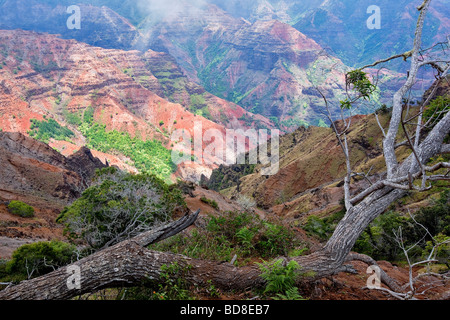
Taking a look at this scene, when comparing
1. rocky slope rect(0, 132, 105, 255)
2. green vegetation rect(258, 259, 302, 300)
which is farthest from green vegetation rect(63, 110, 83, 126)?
green vegetation rect(258, 259, 302, 300)

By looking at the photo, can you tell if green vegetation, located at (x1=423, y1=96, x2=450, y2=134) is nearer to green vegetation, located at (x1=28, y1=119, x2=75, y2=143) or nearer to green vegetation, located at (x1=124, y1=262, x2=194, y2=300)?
green vegetation, located at (x1=124, y1=262, x2=194, y2=300)

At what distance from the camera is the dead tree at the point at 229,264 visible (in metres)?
4.11

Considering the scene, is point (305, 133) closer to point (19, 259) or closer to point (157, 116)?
point (19, 259)

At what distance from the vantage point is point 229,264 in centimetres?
481

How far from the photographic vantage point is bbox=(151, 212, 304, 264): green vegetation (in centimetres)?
624

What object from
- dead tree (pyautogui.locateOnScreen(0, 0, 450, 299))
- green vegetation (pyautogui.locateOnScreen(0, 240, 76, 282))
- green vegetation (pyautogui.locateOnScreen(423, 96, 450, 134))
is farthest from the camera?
green vegetation (pyautogui.locateOnScreen(0, 240, 76, 282))

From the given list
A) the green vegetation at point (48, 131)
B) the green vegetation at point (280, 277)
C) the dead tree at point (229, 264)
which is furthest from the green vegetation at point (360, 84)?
the green vegetation at point (48, 131)

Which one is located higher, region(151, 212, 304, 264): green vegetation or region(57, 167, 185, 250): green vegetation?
region(57, 167, 185, 250): green vegetation

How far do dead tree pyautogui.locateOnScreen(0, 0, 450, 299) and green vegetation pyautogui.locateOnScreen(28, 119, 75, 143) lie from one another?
287 ft

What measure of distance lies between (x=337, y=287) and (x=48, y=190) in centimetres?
3068

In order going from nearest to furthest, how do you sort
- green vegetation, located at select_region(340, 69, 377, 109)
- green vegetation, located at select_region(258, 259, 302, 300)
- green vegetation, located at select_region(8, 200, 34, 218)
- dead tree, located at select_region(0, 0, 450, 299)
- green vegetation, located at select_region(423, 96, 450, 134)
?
dead tree, located at select_region(0, 0, 450, 299) → green vegetation, located at select_region(258, 259, 302, 300) → green vegetation, located at select_region(423, 96, 450, 134) → green vegetation, located at select_region(340, 69, 377, 109) → green vegetation, located at select_region(8, 200, 34, 218)

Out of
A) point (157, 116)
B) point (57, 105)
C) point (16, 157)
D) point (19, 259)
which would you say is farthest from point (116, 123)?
point (19, 259)

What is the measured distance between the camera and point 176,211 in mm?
16984

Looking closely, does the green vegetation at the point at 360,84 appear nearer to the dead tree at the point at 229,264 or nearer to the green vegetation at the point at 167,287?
the dead tree at the point at 229,264
